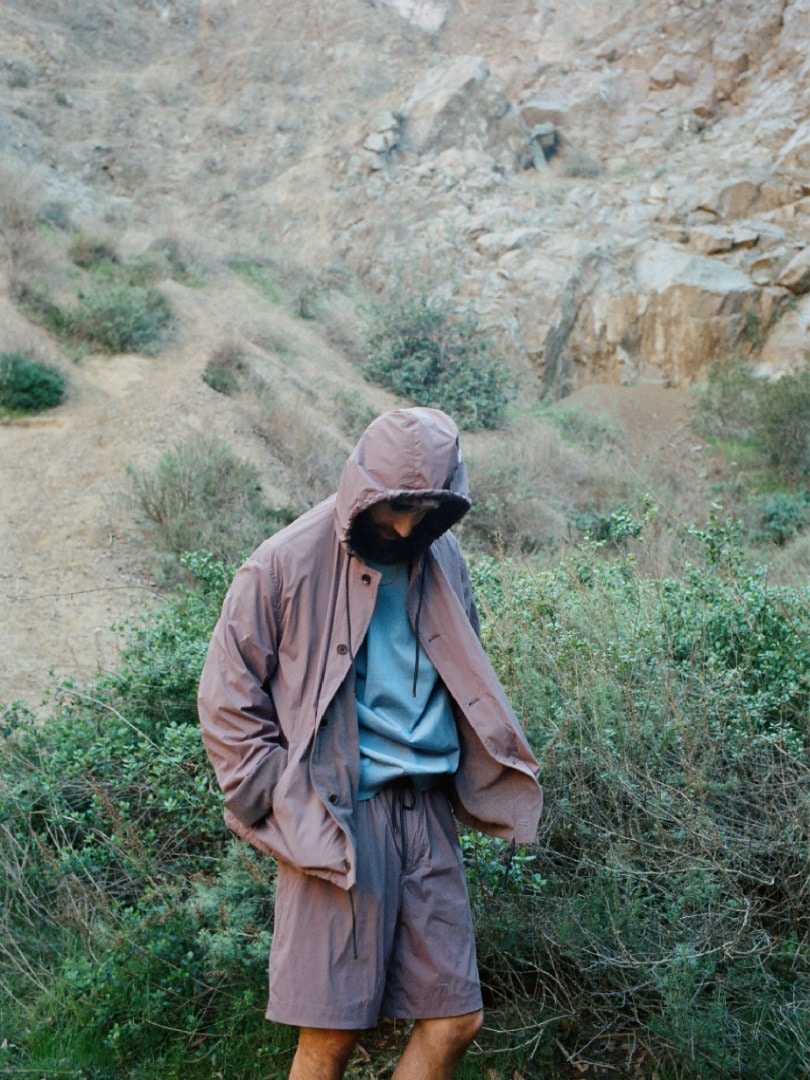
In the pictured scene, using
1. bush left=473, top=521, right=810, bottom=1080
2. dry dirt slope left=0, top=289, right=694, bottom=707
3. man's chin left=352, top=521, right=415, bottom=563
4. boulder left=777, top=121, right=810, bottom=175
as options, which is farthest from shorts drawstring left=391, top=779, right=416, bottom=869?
boulder left=777, top=121, right=810, bottom=175

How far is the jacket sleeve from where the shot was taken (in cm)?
241

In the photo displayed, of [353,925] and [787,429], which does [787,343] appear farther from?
[353,925]

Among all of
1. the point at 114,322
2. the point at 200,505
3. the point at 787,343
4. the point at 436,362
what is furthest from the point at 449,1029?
the point at 787,343

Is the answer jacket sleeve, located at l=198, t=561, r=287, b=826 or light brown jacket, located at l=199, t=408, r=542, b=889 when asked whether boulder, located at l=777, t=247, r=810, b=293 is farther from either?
jacket sleeve, located at l=198, t=561, r=287, b=826

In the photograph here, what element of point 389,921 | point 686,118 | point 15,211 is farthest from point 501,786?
point 686,118

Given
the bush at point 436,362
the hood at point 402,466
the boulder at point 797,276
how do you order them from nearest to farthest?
1. the hood at point 402,466
2. the bush at point 436,362
3. the boulder at point 797,276

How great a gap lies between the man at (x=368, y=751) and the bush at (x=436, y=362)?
11286 millimetres

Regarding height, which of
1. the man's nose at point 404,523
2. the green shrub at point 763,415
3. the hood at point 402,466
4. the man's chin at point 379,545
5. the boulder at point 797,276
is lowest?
the green shrub at point 763,415

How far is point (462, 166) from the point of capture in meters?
19.9

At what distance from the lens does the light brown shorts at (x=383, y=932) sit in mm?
2375

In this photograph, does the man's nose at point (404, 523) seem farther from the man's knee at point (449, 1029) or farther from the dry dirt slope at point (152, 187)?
the dry dirt slope at point (152, 187)

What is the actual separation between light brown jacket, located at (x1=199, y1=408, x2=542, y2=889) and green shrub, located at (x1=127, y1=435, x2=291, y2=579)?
5.28 meters

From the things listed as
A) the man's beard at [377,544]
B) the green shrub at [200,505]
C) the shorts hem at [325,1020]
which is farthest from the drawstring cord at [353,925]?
the green shrub at [200,505]

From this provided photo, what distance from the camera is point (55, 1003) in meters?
3.64
